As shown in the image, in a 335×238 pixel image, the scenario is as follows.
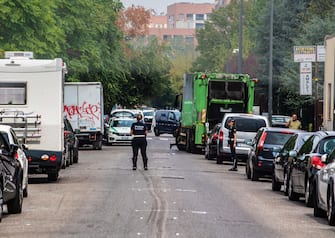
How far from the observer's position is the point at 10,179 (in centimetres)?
1791

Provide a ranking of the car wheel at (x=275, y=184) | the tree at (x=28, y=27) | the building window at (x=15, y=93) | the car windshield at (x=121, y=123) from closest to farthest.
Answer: the car wheel at (x=275, y=184) → the building window at (x=15, y=93) → the tree at (x=28, y=27) → the car windshield at (x=121, y=123)

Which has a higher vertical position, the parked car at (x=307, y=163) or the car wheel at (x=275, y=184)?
the parked car at (x=307, y=163)

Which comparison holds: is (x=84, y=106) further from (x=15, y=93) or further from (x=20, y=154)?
(x=20, y=154)

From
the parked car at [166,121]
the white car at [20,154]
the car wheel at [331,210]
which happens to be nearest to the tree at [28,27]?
the parked car at [166,121]

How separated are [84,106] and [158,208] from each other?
2961cm

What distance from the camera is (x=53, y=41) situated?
164ft

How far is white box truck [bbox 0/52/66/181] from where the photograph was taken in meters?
25.8

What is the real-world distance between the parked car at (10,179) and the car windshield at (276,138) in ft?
35.4

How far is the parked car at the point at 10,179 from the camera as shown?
1731 centimetres

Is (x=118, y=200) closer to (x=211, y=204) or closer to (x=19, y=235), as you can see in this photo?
(x=211, y=204)

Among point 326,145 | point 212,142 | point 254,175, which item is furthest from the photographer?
point 212,142

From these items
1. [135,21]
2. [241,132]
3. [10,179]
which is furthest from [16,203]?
[135,21]

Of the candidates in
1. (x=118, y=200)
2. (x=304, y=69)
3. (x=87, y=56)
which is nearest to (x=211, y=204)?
(x=118, y=200)

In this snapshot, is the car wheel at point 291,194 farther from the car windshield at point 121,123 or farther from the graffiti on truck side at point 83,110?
the car windshield at point 121,123
